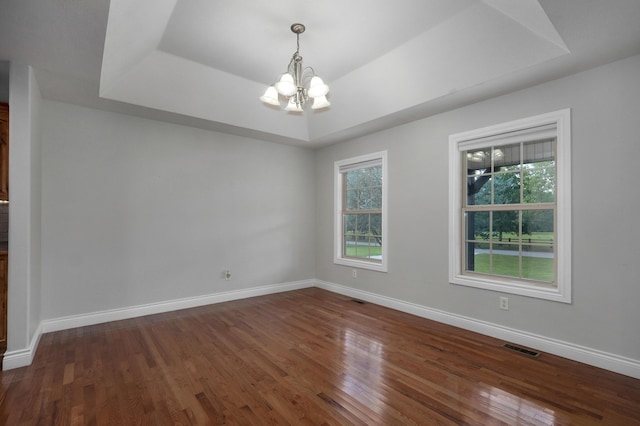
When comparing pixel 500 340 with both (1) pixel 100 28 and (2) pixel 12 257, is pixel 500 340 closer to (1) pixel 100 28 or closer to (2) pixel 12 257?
(1) pixel 100 28

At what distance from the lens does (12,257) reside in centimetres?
266

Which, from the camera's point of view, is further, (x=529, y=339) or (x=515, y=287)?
(x=515, y=287)

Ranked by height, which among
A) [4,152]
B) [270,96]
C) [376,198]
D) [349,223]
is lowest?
[349,223]

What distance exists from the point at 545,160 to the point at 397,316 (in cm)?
238

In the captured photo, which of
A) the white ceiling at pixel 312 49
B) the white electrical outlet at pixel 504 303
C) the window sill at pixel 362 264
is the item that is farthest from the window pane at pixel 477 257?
the white ceiling at pixel 312 49

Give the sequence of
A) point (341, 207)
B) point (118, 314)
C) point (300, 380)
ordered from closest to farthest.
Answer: point (300, 380), point (118, 314), point (341, 207)

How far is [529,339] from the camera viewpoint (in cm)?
300

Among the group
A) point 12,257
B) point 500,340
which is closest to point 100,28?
point 12,257

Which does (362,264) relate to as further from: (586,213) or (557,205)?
(586,213)

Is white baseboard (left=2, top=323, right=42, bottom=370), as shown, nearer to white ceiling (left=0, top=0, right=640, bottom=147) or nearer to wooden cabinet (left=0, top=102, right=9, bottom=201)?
wooden cabinet (left=0, top=102, right=9, bottom=201)

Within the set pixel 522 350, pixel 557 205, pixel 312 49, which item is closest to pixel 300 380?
pixel 522 350

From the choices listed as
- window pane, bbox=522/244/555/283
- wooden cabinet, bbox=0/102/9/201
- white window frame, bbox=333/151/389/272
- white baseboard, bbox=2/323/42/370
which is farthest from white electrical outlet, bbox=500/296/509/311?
wooden cabinet, bbox=0/102/9/201

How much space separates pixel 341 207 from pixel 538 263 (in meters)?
2.94

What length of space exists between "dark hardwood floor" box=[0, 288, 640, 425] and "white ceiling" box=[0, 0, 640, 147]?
2534mm
